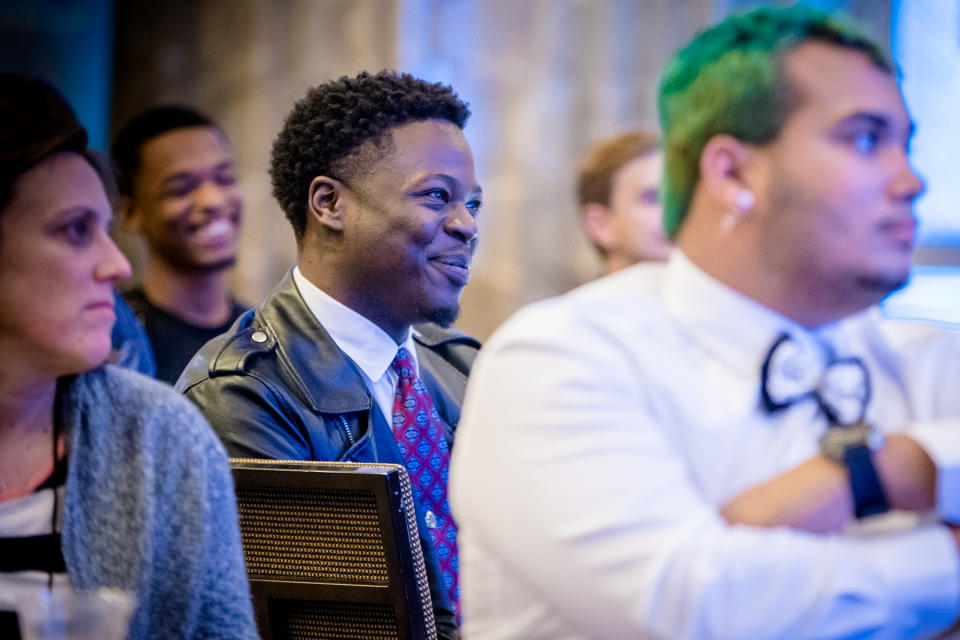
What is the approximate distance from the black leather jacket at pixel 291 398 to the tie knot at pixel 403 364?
4.5 inches

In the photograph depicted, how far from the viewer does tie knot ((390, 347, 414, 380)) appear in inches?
77.3

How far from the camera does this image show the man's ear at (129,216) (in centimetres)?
315

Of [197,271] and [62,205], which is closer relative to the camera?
[62,205]

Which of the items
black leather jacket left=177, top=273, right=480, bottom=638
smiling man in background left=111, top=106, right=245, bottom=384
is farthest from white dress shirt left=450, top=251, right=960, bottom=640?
smiling man in background left=111, top=106, right=245, bottom=384

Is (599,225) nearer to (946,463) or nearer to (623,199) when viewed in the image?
(623,199)

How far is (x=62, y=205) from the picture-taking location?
3.90 feet

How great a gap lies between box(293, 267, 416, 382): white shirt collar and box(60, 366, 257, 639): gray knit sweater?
610 millimetres

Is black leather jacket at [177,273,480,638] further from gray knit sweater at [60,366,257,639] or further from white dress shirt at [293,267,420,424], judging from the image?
gray knit sweater at [60,366,257,639]

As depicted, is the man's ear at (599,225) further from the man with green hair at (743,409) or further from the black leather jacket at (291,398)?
the man with green hair at (743,409)

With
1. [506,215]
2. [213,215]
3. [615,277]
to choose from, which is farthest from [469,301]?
[615,277]

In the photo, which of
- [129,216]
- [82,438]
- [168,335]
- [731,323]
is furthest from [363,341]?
[129,216]

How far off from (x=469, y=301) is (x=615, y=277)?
2795 millimetres

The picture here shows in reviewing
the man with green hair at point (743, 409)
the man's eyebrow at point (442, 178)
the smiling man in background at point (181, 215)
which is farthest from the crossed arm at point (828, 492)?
the smiling man in background at point (181, 215)

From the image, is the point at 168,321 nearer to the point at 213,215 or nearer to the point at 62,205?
the point at 213,215
